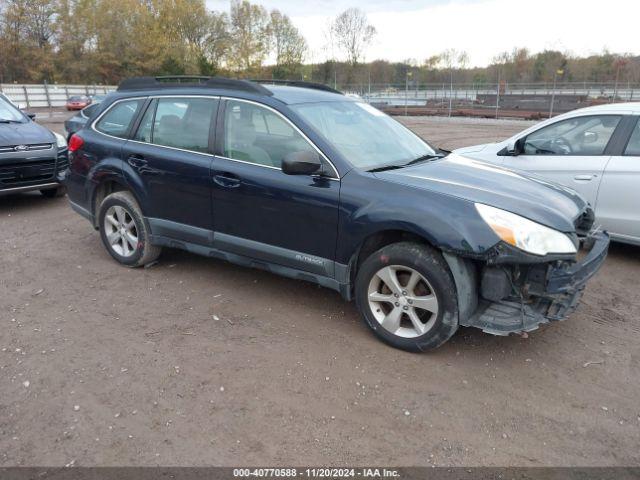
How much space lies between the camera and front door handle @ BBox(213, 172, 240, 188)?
4.25 m

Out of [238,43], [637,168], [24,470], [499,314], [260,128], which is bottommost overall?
[24,470]

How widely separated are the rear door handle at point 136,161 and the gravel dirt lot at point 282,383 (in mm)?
1101

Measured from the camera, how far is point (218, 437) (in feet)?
9.29

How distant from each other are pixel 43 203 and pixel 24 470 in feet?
21.6

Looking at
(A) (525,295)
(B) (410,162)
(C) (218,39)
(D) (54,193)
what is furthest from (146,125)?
(C) (218,39)

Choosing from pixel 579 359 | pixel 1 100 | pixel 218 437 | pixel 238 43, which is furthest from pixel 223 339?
pixel 238 43

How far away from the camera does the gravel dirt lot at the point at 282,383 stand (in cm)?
276

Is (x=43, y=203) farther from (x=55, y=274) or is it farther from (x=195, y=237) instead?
(x=195, y=237)

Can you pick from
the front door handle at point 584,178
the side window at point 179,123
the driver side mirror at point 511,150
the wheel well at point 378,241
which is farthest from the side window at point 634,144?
the side window at point 179,123

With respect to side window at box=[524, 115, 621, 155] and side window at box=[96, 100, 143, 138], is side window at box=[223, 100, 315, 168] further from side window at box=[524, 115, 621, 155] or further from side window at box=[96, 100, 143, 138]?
side window at box=[524, 115, 621, 155]

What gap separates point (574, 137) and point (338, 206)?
354 centimetres

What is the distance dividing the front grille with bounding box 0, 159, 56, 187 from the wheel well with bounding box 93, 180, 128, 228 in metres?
2.76

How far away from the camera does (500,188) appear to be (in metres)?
3.72

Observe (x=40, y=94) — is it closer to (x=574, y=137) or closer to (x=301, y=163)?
(x=574, y=137)
